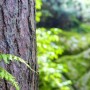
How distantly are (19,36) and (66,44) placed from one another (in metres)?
6.15

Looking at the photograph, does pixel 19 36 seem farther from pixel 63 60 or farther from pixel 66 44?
pixel 66 44

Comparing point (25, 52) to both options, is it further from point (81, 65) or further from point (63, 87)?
point (81, 65)

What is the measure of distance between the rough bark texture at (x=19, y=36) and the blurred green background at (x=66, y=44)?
7.72 ft

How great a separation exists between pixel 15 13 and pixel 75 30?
7.43 meters

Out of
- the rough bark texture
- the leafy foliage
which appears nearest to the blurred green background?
the leafy foliage

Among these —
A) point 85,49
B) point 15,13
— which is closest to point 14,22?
point 15,13

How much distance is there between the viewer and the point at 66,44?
775cm

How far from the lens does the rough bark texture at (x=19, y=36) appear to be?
158 centimetres

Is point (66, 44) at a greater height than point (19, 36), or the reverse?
point (19, 36)

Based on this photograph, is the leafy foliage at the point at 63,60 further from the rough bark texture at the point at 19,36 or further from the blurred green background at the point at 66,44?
the rough bark texture at the point at 19,36

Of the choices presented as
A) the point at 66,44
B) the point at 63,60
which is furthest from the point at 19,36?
the point at 66,44

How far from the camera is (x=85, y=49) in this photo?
7.71 m

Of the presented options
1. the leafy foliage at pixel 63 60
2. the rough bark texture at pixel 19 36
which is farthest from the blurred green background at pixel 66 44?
the rough bark texture at pixel 19 36

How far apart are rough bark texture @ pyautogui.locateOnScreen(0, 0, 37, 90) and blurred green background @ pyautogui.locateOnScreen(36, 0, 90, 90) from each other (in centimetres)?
235
